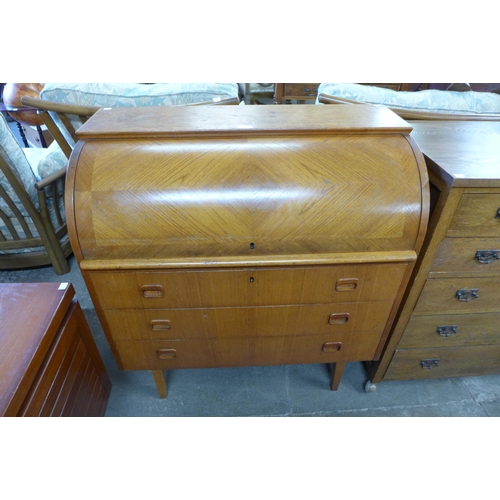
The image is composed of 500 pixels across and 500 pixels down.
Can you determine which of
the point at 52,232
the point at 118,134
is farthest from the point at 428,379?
the point at 52,232

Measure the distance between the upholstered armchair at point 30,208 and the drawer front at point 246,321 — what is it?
114cm

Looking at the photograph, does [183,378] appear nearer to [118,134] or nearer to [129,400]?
[129,400]

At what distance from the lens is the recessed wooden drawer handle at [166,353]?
1.21 metres

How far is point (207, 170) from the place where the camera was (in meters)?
0.93

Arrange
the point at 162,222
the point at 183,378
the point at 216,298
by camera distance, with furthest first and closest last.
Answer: the point at 183,378
the point at 216,298
the point at 162,222

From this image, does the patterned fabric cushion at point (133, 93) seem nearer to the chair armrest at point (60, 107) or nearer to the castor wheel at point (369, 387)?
the chair armrest at point (60, 107)

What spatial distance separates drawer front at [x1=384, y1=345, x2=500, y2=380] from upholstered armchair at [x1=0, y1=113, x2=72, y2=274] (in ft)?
6.69

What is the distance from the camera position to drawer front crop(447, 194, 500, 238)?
38.0 inches

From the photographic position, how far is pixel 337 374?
1.45m

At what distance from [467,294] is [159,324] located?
114cm

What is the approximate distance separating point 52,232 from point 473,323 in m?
2.28

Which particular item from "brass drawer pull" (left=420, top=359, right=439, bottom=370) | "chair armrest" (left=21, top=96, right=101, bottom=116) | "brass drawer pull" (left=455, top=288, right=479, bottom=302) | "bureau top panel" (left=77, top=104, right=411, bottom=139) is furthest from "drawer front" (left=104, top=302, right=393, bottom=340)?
"chair armrest" (left=21, top=96, right=101, bottom=116)

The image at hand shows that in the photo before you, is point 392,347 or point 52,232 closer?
point 392,347

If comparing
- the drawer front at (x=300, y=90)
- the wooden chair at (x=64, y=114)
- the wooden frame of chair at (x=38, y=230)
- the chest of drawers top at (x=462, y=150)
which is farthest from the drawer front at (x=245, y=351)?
the drawer front at (x=300, y=90)
